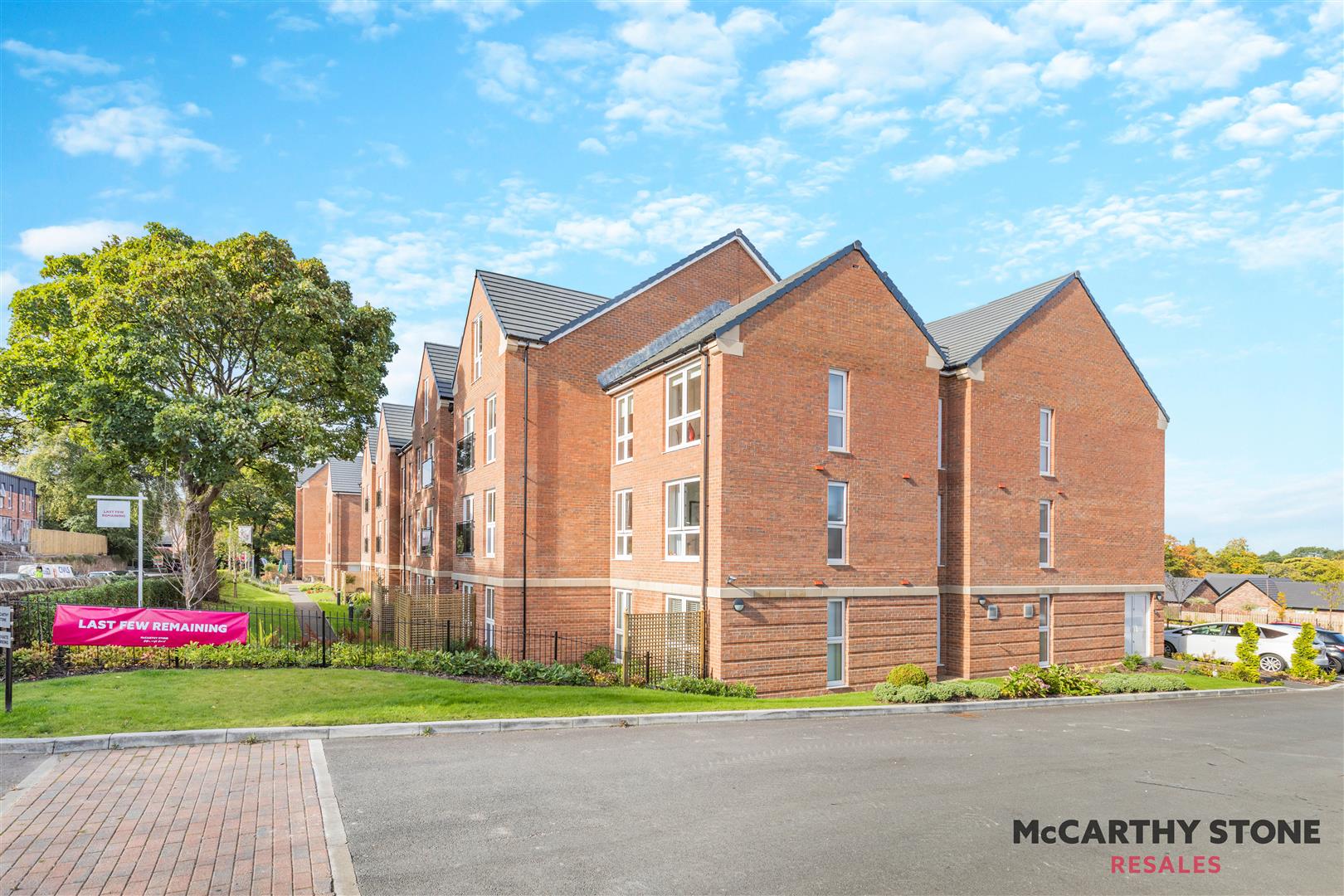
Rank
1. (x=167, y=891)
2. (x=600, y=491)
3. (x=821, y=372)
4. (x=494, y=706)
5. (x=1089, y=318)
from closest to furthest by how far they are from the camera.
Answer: (x=167, y=891) < (x=494, y=706) < (x=821, y=372) < (x=600, y=491) < (x=1089, y=318)

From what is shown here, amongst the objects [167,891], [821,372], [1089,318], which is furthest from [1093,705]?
[167,891]

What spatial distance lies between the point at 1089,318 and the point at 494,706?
20441 mm

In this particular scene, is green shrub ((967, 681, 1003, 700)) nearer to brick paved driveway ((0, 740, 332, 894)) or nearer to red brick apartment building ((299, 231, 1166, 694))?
red brick apartment building ((299, 231, 1166, 694))

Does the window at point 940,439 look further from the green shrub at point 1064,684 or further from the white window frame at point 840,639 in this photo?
the green shrub at point 1064,684

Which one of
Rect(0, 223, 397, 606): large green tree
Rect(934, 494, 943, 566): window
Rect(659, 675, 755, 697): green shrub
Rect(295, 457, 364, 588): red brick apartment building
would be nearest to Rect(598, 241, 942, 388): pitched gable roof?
Rect(934, 494, 943, 566): window

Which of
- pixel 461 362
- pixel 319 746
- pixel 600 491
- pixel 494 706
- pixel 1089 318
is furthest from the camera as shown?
pixel 461 362

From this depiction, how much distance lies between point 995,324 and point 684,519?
35.7 ft

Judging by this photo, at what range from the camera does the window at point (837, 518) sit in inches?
770

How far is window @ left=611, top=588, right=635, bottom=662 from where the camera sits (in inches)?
871

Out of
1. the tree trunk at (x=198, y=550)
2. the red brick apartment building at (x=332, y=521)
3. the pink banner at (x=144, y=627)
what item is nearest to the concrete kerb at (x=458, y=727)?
the pink banner at (x=144, y=627)

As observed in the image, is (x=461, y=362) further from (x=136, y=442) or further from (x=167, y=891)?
(x=167, y=891)

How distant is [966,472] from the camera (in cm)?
2169

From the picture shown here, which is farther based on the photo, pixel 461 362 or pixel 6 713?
pixel 461 362

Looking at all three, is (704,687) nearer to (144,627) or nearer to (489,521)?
(489,521)
